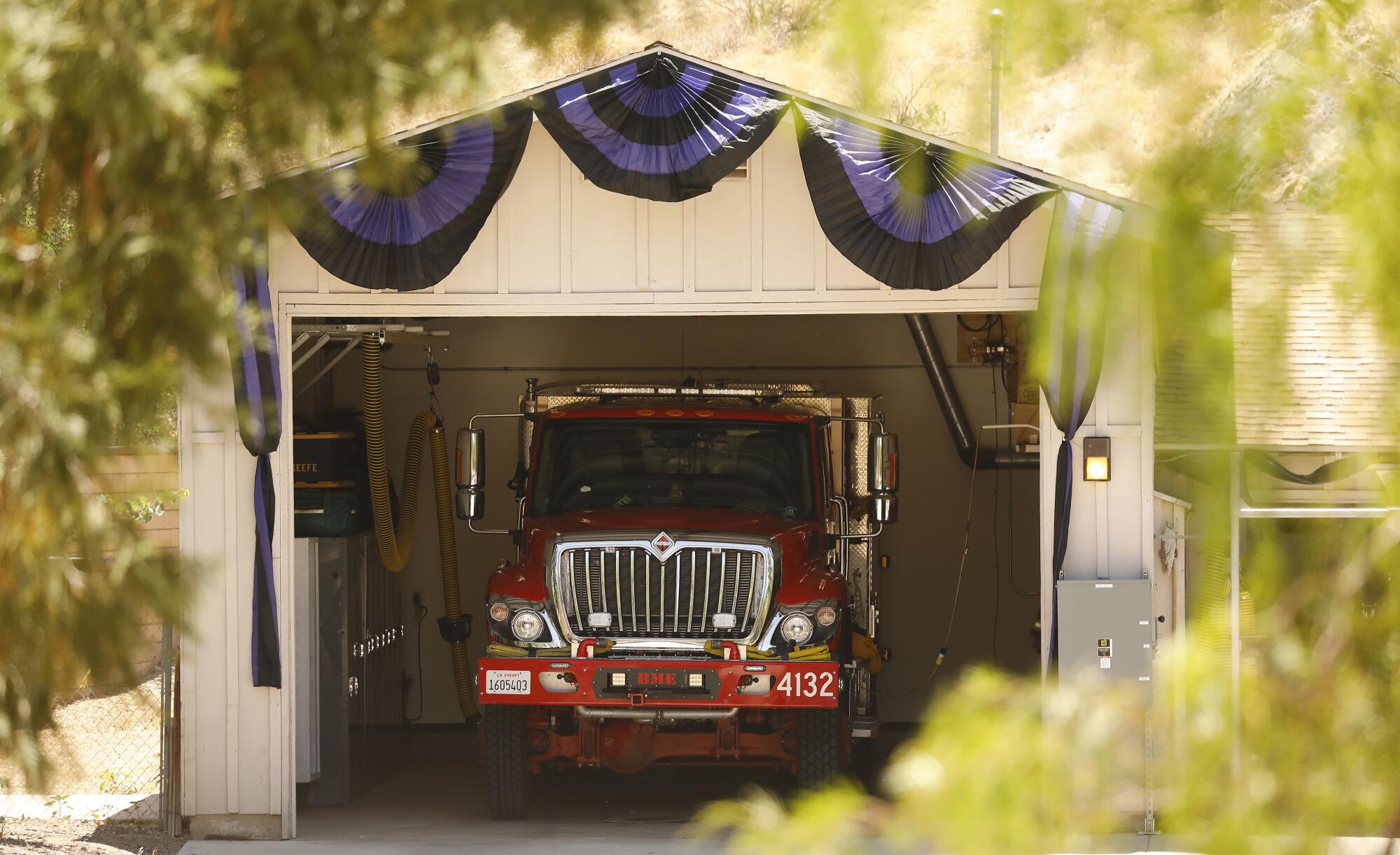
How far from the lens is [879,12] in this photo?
72.9 inches

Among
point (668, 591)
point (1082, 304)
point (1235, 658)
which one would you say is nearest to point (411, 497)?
point (668, 591)

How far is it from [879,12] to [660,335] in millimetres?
12019

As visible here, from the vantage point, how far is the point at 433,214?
831cm

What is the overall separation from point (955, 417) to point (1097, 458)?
184 inches

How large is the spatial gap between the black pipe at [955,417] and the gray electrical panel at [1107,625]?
454 cm

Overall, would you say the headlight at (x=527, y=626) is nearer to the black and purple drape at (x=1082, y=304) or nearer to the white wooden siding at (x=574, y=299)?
the white wooden siding at (x=574, y=299)

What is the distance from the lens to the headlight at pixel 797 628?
8.90 m

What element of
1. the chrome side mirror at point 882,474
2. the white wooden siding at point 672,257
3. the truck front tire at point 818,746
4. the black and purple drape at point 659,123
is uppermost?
the black and purple drape at point 659,123

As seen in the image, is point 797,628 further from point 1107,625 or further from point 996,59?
point 996,59

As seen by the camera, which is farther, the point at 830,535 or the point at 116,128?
the point at 830,535

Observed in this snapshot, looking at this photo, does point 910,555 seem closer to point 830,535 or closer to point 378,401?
point 830,535

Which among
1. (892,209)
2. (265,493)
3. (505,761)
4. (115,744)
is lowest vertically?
(115,744)

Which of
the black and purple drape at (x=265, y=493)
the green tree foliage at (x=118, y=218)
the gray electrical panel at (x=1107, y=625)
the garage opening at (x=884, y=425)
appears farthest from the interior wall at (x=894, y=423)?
the green tree foliage at (x=118, y=218)

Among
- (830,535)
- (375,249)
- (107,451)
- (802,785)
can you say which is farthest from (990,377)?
(107,451)
